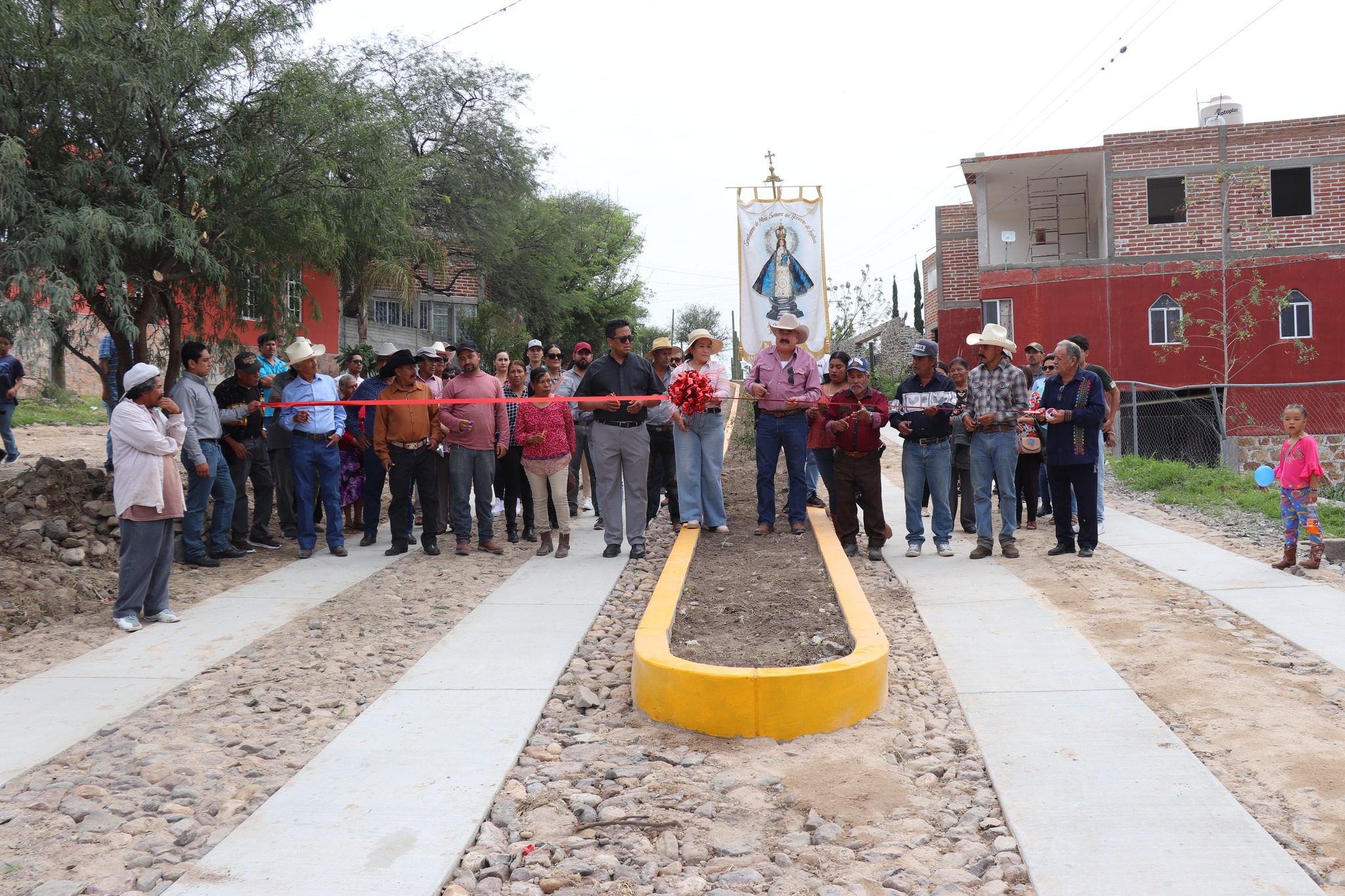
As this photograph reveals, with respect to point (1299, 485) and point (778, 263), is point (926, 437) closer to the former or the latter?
point (1299, 485)

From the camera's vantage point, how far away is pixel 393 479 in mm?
9344

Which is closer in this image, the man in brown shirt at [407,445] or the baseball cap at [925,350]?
the baseball cap at [925,350]

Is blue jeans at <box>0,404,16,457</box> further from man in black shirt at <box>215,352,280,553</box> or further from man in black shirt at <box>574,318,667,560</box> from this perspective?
man in black shirt at <box>574,318,667,560</box>

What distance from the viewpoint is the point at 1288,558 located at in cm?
773

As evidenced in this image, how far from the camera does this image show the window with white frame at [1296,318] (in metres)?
24.0

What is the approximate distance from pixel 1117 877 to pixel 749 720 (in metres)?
1.75

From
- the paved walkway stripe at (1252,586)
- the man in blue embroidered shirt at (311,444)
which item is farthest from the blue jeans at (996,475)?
the man in blue embroidered shirt at (311,444)

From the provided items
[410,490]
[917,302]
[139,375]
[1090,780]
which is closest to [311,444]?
[410,490]

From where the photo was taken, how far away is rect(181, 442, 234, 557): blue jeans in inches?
336

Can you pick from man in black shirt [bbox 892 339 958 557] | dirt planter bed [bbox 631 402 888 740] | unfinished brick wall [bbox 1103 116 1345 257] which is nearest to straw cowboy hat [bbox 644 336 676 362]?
man in black shirt [bbox 892 339 958 557]

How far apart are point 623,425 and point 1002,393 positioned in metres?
3.31

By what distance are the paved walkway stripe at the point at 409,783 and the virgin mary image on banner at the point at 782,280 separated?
1160 centimetres

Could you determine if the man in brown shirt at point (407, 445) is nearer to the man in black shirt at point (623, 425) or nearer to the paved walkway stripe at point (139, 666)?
the paved walkway stripe at point (139, 666)

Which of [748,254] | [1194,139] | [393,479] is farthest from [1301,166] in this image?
[393,479]
